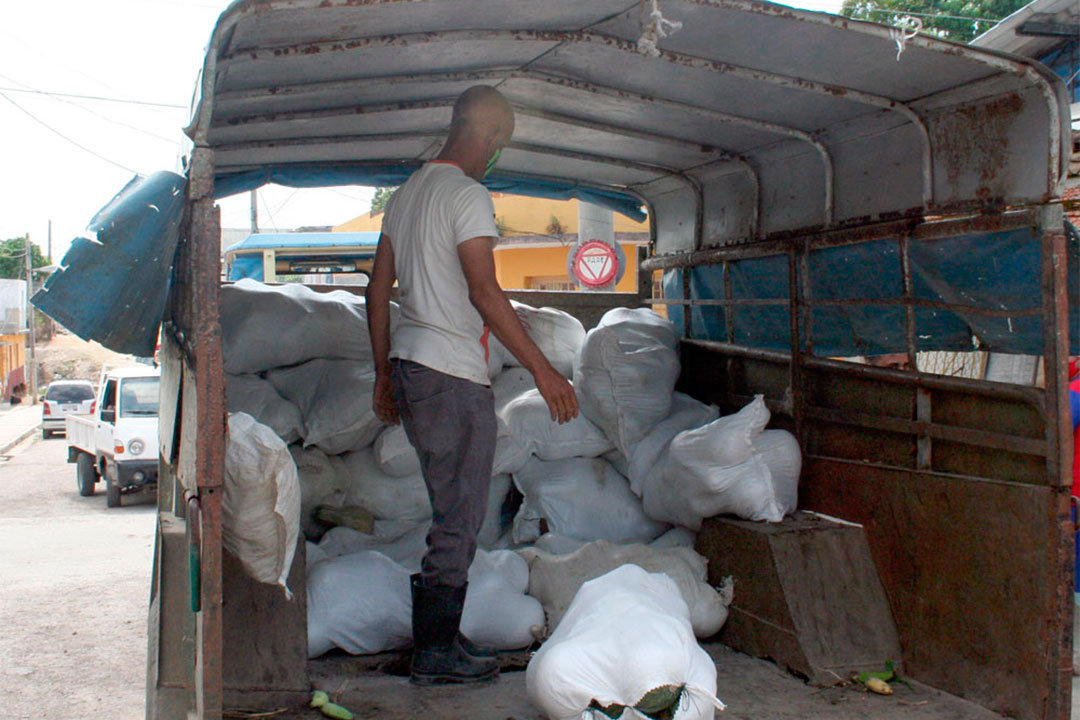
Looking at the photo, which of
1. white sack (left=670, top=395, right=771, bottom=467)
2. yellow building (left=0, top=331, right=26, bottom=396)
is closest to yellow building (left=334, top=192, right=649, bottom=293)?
white sack (left=670, top=395, right=771, bottom=467)

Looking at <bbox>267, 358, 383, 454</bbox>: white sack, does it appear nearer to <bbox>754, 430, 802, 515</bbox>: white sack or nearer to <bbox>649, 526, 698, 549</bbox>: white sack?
<bbox>649, 526, 698, 549</bbox>: white sack

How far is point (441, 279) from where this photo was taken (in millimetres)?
2896

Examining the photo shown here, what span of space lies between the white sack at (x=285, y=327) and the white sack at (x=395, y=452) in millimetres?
401

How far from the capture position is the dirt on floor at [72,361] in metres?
39.8

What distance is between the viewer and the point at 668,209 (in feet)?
15.8

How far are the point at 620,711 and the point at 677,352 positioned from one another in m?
2.29

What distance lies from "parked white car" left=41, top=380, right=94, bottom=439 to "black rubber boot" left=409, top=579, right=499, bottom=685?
20.8 metres

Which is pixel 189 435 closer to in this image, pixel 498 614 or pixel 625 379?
pixel 498 614

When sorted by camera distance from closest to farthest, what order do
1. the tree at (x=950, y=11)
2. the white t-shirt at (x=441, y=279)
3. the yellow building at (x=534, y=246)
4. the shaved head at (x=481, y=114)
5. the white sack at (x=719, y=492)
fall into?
the white t-shirt at (x=441, y=279)
the shaved head at (x=481, y=114)
the white sack at (x=719, y=492)
the tree at (x=950, y=11)
the yellow building at (x=534, y=246)

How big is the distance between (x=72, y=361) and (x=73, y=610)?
39.7 meters

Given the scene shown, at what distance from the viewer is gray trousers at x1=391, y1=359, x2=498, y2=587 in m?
2.82

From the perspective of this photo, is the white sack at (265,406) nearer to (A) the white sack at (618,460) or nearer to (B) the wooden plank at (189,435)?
(B) the wooden plank at (189,435)

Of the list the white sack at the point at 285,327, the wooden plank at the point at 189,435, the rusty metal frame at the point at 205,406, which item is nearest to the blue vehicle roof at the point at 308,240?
the white sack at the point at 285,327

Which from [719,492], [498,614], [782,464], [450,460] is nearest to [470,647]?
[498,614]
